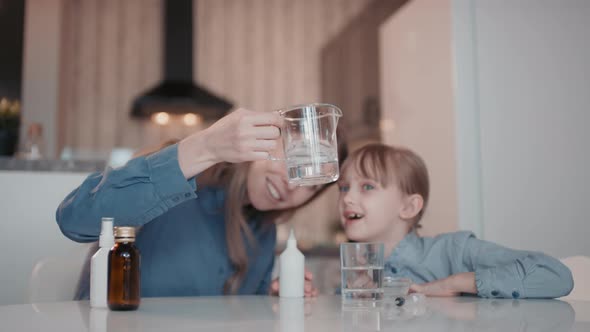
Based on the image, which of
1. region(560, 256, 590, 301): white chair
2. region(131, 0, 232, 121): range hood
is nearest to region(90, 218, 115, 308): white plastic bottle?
region(560, 256, 590, 301): white chair

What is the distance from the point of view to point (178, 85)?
410cm

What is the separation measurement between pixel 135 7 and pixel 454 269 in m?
3.68

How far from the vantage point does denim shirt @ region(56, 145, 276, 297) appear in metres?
1.06

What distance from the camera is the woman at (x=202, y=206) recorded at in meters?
1.02

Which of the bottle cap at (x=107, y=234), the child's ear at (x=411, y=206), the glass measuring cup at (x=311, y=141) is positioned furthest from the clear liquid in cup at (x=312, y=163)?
the child's ear at (x=411, y=206)

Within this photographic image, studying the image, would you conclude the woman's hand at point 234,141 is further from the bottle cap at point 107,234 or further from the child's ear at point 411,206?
the child's ear at point 411,206

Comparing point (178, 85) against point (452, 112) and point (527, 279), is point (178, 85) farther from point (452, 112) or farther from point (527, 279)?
point (527, 279)

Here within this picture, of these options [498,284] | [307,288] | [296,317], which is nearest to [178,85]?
[307,288]

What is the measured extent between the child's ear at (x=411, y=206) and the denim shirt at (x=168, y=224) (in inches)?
15.4

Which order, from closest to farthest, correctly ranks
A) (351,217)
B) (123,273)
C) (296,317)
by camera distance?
(296,317) → (123,273) → (351,217)

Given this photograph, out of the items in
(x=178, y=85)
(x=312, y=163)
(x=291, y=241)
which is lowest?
(x=291, y=241)

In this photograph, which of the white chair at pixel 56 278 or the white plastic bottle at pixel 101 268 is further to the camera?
the white chair at pixel 56 278

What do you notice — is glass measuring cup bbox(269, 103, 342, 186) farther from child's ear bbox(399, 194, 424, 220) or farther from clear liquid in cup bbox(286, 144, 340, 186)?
child's ear bbox(399, 194, 424, 220)

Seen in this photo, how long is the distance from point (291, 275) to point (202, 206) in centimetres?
44
